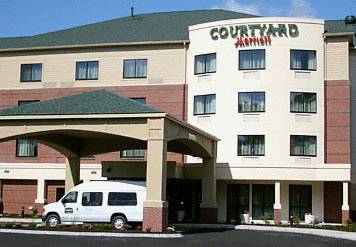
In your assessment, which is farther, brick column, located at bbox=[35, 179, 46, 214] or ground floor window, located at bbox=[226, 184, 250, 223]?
brick column, located at bbox=[35, 179, 46, 214]

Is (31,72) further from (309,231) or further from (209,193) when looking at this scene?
(309,231)

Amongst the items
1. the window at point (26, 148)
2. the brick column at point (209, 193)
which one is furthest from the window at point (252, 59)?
the window at point (26, 148)

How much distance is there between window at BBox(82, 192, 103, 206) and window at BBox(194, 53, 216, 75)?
13.5 metres

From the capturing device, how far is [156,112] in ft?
79.0

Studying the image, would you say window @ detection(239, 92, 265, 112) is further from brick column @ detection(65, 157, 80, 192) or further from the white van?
the white van

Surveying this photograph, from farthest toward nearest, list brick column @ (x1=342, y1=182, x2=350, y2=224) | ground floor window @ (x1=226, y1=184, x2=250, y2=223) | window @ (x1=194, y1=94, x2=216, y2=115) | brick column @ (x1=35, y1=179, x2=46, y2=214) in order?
brick column @ (x1=35, y1=179, x2=46, y2=214) < window @ (x1=194, y1=94, x2=216, y2=115) < ground floor window @ (x1=226, y1=184, x2=250, y2=223) < brick column @ (x1=342, y1=182, x2=350, y2=224)

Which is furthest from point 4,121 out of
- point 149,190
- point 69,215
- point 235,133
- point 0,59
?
point 0,59

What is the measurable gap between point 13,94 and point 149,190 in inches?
856

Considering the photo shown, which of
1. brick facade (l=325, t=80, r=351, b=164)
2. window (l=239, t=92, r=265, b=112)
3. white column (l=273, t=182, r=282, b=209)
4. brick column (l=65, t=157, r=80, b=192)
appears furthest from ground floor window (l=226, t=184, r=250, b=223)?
brick column (l=65, t=157, r=80, b=192)

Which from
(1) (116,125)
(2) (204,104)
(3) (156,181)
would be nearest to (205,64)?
(2) (204,104)

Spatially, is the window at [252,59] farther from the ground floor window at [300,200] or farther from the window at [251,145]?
the ground floor window at [300,200]

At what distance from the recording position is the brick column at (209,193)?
33438mm

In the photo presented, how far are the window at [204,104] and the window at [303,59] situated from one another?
5.45 metres

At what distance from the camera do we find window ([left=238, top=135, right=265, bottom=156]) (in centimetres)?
3659
